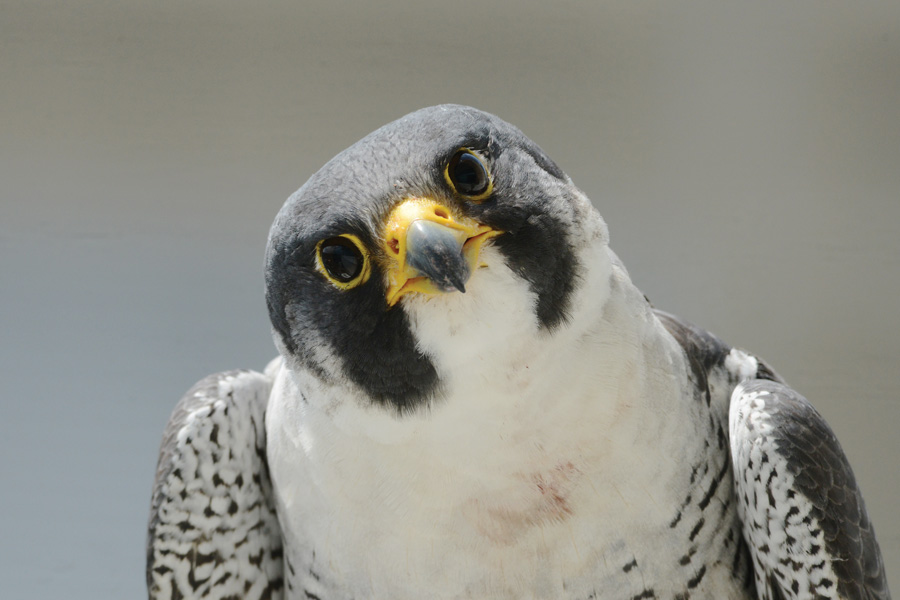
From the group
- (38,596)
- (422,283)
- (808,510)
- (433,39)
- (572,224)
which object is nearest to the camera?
(422,283)

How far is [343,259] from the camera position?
4.28ft

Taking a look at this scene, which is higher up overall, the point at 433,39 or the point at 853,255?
the point at 433,39

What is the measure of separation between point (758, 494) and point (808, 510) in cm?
8

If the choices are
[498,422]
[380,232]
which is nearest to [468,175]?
[380,232]

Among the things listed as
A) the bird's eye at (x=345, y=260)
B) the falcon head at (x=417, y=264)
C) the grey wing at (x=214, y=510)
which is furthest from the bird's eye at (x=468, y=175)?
the grey wing at (x=214, y=510)

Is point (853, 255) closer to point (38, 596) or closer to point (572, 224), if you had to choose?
point (572, 224)

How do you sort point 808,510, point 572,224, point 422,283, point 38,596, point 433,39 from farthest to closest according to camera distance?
point 433,39, point 38,596, point 808,510, point 572,224, point 422,283

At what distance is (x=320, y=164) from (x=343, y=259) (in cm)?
230

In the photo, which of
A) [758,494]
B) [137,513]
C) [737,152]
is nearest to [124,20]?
[137,513]

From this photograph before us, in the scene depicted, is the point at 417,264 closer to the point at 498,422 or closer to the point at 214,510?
the point at 498,422

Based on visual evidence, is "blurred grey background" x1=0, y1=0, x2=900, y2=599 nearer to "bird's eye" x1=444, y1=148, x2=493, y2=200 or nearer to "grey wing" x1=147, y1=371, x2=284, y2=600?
"grey wing" x1=147, y1=371, x2=284, y2=600

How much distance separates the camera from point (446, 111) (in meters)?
1.43

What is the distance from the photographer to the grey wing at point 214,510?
177 centimetres

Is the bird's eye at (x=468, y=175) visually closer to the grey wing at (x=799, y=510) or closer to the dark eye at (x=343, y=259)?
the dark eye at (x=343, y=259)
